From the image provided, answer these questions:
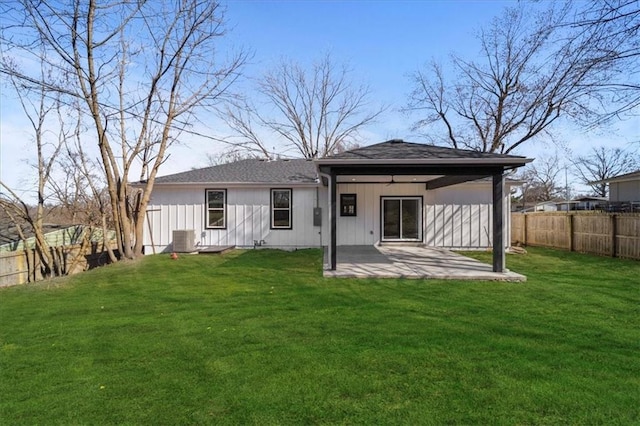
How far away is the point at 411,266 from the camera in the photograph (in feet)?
29.0

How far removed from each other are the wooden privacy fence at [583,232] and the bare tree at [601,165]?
106ft

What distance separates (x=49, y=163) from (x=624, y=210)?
20504mm

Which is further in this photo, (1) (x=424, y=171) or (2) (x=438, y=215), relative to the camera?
(2) (x=438, y=215)

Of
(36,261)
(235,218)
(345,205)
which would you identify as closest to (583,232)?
(345,205)

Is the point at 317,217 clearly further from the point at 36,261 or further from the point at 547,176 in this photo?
the point at 547,176

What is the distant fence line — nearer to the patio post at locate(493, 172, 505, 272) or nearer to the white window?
the white window

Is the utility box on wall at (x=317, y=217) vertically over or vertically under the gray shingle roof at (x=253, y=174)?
under

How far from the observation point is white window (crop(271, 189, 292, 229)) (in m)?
13.1

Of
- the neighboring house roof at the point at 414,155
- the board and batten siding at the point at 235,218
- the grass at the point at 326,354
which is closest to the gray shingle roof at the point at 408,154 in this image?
the neighboring house roof at the point at 414,155

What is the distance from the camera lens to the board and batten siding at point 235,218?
13.1 m

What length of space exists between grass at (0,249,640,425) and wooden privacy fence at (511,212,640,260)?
4503mm

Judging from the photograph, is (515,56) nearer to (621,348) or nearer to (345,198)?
(345,198)

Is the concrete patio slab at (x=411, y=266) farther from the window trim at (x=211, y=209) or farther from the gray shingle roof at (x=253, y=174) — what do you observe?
the window trim at (x=211, y=209)

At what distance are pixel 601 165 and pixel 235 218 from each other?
149 feet
